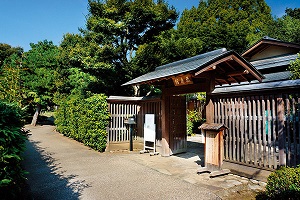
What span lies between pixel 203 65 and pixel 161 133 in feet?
14.4

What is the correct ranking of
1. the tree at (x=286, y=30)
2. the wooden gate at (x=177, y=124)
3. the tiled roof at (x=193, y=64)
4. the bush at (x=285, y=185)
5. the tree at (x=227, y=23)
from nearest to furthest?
the bush at (x=285, y=185) < the tiled roof at (x=193, y=64) < the wooden gate at (x=177, y=124) < the tree at (x=286, y=30) < the tree at (x=227, y=23)

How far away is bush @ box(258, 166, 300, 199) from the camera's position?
3.24 metres

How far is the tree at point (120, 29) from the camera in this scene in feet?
49.6

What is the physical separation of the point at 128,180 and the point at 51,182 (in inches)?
78.8

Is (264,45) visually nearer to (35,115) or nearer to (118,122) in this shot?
(118,122)

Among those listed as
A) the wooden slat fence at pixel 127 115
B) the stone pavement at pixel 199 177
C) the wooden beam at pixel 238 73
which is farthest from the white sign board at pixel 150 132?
the wooden beam at pixel 238 73

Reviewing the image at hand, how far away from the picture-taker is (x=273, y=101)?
5312mm

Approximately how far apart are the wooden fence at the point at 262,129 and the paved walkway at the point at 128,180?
69 centimetres

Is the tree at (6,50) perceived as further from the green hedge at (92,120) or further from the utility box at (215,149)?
the utility box at (215,149)

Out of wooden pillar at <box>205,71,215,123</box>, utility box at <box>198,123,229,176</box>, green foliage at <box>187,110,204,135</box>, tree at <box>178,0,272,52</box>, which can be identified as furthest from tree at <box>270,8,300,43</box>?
utility box at <box>198,123,229,176</box>

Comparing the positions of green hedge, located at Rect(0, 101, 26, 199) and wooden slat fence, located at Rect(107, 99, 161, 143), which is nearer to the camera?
green hedge, located at Rect(0, 101, 26, 199)

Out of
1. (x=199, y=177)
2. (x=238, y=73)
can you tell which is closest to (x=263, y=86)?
(x=238, y=73)

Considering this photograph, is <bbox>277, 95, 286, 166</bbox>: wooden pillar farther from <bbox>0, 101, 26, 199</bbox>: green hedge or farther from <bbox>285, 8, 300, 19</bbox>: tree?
<bbox>285, 8, 300, 19</bbox>: tree

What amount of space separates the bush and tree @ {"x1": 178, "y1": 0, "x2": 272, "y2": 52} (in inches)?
909
